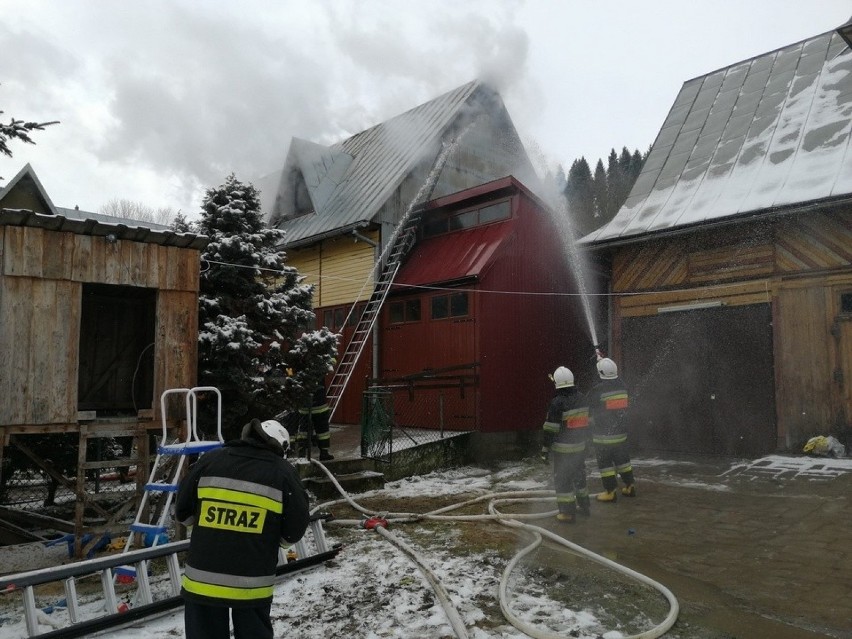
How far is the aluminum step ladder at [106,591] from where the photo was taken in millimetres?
4160

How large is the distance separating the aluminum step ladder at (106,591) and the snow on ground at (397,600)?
0.12 m

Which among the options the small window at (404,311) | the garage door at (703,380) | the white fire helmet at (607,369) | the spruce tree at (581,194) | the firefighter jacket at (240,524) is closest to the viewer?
the firefighter jacket at (240,524)

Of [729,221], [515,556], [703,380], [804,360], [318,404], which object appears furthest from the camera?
[703,380]

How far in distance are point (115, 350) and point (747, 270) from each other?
36.5 feet

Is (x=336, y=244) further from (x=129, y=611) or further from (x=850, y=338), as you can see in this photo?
(x=129, y=611)

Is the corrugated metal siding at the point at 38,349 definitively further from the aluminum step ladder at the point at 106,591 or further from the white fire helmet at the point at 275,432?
the white fire helmet at the point at 275,432

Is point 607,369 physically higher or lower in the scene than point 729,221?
lower

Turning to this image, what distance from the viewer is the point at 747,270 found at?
38.5ft

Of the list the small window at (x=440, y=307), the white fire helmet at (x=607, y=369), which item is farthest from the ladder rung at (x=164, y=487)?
the small window at (x=440, y=307)

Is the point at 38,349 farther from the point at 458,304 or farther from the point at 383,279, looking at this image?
the point at 383,279

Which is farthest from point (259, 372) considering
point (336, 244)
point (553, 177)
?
point (553, 177)

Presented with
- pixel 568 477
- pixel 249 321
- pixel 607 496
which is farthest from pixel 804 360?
pixel 249 321

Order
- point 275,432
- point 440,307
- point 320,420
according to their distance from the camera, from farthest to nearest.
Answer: point 440,307 → point 320,420 → point 275,432

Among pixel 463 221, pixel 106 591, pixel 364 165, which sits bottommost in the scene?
pixel 106 591
